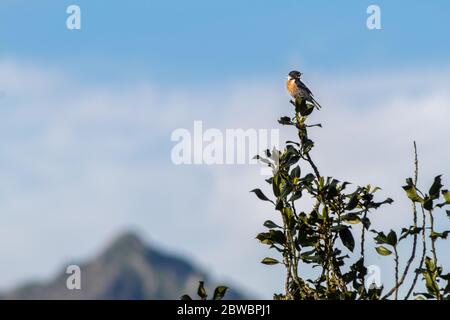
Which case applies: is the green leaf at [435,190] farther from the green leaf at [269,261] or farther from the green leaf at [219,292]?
the green leaf at [219,292]

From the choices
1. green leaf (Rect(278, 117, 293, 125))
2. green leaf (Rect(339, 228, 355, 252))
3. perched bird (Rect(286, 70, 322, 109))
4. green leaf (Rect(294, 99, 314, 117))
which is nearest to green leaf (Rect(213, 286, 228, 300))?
green leaf (Rect(339, 228, 355, 252))

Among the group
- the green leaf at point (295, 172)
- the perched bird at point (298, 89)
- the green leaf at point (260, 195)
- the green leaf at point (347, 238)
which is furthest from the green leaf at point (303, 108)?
the perched bird at point (298, 89)

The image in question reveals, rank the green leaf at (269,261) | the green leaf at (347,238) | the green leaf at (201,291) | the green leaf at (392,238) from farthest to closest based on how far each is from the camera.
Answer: the green leaf at (269,261)
the green leaf at (347,238)
the green leaf at (392,238)
the green leaf at (201,291)

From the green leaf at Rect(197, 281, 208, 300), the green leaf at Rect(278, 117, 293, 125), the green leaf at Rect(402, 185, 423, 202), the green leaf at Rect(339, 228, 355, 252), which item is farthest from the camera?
the green leaf at Rect(278, 117, 293, 125)

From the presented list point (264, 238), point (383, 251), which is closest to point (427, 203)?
point (383, 251)

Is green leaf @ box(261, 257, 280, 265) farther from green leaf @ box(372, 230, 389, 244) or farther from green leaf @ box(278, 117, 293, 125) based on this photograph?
green leaf @ box(278, 117, 293, 125)

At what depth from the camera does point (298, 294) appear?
8477mm

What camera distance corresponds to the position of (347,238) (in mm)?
9008

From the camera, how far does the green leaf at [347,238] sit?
8.98 meters

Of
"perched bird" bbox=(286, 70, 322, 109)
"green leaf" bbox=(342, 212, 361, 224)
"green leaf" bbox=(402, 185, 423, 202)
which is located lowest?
"green leaf" bbox=(342, 212, 361, 224)

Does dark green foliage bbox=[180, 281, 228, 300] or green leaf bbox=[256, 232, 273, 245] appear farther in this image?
green leaf bbox=[256, 232, 273, 245]

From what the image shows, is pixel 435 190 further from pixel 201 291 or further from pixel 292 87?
pixel 292 87

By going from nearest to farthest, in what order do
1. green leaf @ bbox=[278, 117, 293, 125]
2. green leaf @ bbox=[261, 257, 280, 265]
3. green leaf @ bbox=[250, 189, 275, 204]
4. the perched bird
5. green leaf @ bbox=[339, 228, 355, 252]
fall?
green leaf @ bbox=[339, 228, 355, 252], green leaf @ bbox=[250, 189, 275, 204], green leaf @ bbox=[261, 257, 280, 265], green leaf @ bbox=[278, 117, 293, 125], the perched bird

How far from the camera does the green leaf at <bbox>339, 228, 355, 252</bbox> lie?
29.5 feet
